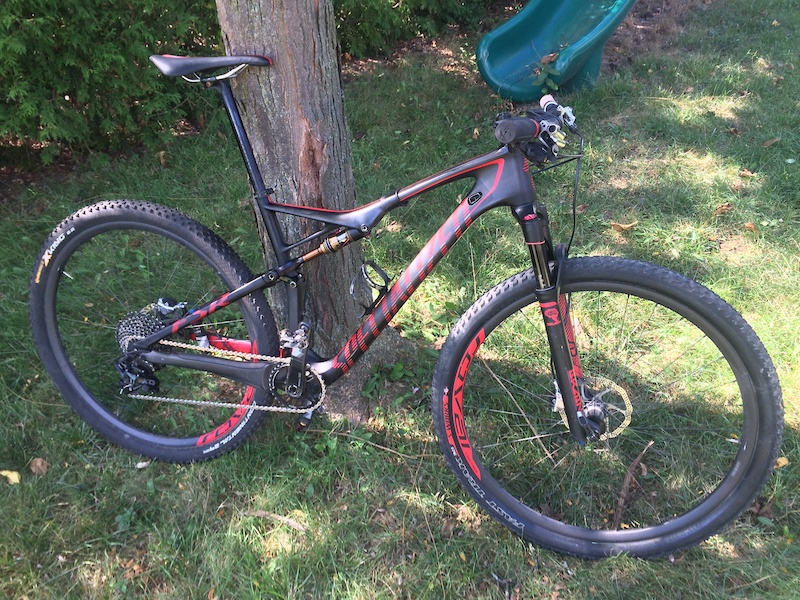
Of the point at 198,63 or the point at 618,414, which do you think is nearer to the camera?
the point at 198,63

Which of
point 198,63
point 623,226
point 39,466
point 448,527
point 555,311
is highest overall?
point 198,63

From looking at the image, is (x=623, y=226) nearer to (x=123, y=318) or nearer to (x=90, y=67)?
(x=123, y=318)

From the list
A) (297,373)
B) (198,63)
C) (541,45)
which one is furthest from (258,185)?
(541,45)

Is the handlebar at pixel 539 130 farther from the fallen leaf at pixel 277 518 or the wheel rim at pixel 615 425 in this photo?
the fallen leaf at pixel 277 518

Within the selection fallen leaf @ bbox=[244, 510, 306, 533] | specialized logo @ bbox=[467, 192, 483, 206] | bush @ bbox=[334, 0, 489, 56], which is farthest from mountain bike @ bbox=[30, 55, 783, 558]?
bush @ bbox=[334, 0, 489, 56]

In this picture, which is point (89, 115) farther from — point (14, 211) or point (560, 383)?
point (560, 383)

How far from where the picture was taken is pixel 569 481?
228 cm

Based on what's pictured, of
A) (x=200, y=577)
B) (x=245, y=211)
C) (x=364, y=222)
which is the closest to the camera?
(x=364, y=222)

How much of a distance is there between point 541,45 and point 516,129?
445 centimetres

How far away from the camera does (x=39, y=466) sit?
2.38 meters

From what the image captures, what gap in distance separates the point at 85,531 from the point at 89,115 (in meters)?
2.97

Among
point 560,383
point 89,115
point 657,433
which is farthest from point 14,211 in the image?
point 657,433

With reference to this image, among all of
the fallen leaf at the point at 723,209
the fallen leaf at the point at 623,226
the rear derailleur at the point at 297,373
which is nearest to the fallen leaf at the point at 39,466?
the rear derailleur at the point at 297,373

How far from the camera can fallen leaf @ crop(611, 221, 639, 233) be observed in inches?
133
